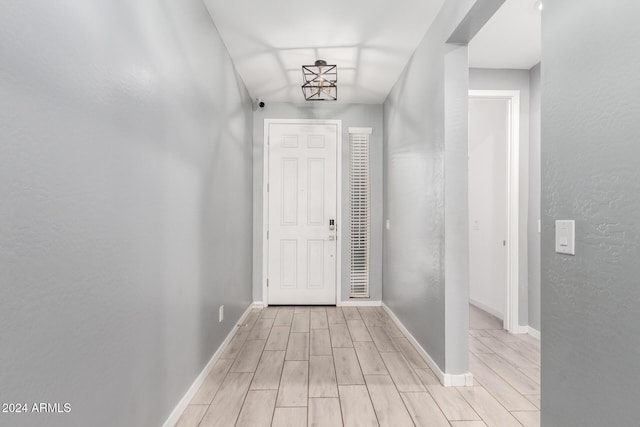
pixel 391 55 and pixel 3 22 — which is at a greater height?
pixel 391 55

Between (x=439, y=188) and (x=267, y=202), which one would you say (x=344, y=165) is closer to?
(x=267, y=202)

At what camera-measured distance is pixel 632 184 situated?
3.27 ft

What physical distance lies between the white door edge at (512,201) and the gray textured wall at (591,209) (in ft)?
7.13

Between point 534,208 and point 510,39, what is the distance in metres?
1.53

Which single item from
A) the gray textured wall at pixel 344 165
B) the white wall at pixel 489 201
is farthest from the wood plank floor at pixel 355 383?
the gray textured wall at pixel 344 165

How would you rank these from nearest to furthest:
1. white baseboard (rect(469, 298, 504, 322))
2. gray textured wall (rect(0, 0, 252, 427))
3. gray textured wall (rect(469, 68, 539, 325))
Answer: gray textured wall (rect(0, 0, 252, 427)) < gray textured wall (rect(469, 68, 539, 325)) < white baseboard (rect(469, 298, 504, 322))

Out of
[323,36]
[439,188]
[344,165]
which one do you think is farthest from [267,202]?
[439,188]

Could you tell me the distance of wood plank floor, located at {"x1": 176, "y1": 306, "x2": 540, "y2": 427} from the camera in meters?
1.90

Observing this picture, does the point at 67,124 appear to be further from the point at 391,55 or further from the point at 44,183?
the point at 391,55

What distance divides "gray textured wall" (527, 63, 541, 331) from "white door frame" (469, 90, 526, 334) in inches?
4.3

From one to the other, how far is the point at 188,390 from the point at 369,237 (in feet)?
9.45

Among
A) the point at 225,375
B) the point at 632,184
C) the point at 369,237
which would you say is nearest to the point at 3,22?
the point at 632,184

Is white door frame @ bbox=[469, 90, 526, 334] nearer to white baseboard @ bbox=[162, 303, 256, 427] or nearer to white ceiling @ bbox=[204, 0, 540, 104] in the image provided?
white ceiling @ bbox=[204, 0, 540, 104]

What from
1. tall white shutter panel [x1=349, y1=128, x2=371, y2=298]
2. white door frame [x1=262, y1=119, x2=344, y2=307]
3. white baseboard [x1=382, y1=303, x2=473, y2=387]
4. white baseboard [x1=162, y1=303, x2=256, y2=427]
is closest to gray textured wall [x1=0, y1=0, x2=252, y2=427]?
white baseboard [x1=162, y1=303, x2=256, y2=427]
